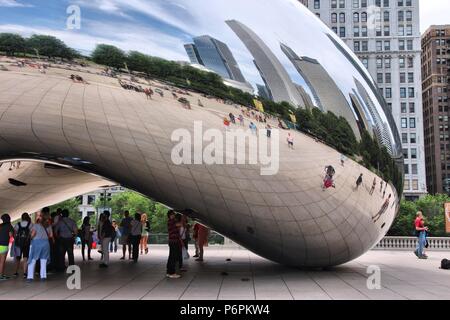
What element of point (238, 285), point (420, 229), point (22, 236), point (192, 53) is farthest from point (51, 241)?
point (420, 229)

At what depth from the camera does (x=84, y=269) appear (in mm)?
11852

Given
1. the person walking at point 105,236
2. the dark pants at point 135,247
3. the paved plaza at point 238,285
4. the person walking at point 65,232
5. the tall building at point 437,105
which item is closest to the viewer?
the paved plaza at point 238,285

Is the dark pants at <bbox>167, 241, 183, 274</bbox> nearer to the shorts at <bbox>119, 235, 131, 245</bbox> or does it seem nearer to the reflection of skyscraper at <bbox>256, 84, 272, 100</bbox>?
the reflection of skyscraper at <bbox>256, 84, 272, 100</bbox>

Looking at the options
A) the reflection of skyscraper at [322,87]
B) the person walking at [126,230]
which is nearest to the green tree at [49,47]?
the reflection of skyscraper at [322,87]

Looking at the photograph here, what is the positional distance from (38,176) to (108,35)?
671 centimetres

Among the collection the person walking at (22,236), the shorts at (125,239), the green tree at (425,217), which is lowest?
the green tree at (425,217)

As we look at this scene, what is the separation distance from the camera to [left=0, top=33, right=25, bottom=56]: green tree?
7070mm

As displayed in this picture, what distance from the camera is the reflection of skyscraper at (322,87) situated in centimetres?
809

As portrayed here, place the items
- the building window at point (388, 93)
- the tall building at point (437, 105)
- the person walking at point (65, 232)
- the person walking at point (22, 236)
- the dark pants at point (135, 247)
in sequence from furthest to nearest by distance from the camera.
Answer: the tall building at point (437, 105) < the building window at point (388, 93) < the dark pants at point (135, 247) < the person walking at point (65, 232) < the person walking at point (22, 236)

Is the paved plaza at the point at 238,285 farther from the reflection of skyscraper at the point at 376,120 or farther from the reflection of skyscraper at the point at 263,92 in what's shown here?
the reflection of skyscraper at the point at 263,92

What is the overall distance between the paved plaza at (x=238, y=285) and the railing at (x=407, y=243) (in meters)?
11.0

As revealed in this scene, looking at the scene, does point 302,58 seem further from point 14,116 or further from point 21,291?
point 21,291
